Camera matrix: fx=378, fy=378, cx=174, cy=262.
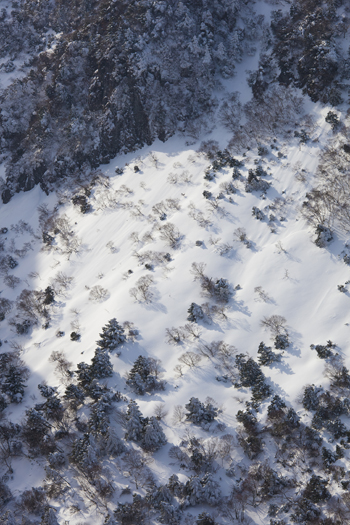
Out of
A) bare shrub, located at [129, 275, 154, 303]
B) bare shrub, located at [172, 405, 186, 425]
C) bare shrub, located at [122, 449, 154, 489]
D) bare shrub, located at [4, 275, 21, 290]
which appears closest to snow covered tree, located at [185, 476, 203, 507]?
bare shrub, located at [122, 449, 154, 489]

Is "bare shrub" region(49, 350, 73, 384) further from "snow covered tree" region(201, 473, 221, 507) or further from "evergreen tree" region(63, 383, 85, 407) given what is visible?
"snow covered tree" region(201, 473, 221, 507)

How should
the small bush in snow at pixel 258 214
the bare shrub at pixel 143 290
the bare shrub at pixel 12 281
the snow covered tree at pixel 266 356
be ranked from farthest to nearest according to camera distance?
the bare shrub at pixel 12 281 < the small bush in snow at pixel 258 214 < the bare shrub at pixel 143 290 < the snow covered tree at pixel 266 356

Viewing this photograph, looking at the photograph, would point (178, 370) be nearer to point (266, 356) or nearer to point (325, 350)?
point (266, 356)

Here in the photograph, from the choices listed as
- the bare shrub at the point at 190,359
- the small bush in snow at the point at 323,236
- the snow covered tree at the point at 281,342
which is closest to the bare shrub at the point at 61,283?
the bare shrub at the point at 190,359

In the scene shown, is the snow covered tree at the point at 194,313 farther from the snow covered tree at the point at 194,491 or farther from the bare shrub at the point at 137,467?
the snow covered tree at the point at 194,491

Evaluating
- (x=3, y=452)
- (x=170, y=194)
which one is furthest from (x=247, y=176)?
(x=3, y=452)

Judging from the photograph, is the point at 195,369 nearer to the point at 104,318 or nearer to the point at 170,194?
the point at 104,318

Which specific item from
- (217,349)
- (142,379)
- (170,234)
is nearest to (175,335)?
(217,349)
